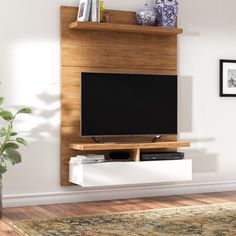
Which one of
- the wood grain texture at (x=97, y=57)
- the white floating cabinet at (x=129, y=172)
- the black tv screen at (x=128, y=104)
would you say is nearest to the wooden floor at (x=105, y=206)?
the white floating cabinet at (x=129, y=172)

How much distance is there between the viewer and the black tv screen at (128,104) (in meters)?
5.58

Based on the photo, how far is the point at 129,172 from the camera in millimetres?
5566

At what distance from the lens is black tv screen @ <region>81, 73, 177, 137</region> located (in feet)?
18.3

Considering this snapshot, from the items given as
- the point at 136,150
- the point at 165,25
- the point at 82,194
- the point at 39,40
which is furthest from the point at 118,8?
the point at 82,194

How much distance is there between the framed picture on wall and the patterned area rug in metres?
1.73

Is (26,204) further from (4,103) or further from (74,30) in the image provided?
(74,30)

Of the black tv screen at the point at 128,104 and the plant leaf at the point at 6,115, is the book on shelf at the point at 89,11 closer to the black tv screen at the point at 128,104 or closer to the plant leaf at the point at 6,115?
the black tv screen at the point at 128,104

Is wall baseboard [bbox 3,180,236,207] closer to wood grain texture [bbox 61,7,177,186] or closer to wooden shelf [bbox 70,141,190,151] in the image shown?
wood grain texture [bbox 61,7,177,186]

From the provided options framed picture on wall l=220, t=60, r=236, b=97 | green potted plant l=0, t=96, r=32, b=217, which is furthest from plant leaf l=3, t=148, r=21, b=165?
framed picture on wall l=220, t=60, r=236, b=97

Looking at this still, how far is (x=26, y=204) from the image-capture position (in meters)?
5.45

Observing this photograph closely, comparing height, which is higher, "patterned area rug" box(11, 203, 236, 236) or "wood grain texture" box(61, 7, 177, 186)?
"wood grain texture" box(61, 7, 177, 186)

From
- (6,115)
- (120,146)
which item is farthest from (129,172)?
(6,115)

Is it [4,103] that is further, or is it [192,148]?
[192,148]

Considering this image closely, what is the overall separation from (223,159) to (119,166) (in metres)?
1.49
